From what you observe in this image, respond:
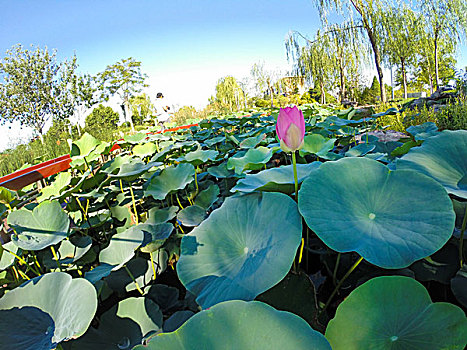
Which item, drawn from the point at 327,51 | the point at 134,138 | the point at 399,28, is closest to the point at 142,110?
the point at 327,51

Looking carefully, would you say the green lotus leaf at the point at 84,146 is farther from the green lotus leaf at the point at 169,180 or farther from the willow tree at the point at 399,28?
the willow tree at the point at 399,28

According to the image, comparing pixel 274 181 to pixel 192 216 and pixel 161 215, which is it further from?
pixel 161 215

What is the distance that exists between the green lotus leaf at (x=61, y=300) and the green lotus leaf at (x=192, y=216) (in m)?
0.54

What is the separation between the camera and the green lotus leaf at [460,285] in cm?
54

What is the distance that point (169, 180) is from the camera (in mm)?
1475

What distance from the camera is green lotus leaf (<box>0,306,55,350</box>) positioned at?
596mm

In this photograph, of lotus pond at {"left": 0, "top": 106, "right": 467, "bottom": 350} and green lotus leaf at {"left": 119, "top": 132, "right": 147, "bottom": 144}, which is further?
green lotus leaf at {"left": 119, "top": 132, "right": 147, "bottom": 144}

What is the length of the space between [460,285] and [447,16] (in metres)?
12.8

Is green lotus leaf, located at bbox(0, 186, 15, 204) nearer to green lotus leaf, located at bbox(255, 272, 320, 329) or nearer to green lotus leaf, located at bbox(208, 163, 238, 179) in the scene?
green lotus leaf, located at bbox(208, 163, 238, 179)

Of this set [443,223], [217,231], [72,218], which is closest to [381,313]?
[443,223]

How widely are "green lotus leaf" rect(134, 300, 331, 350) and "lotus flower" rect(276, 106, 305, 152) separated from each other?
426 mm

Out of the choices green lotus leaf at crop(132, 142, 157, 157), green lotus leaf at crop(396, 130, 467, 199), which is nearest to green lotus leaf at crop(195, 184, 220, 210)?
green lotus leaf at crop(396, 130, 467, 199)

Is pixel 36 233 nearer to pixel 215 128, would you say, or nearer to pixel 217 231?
pixel 217 231

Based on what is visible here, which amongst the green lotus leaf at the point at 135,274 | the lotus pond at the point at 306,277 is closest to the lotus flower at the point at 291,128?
the lotus pond at the point at 306,277
